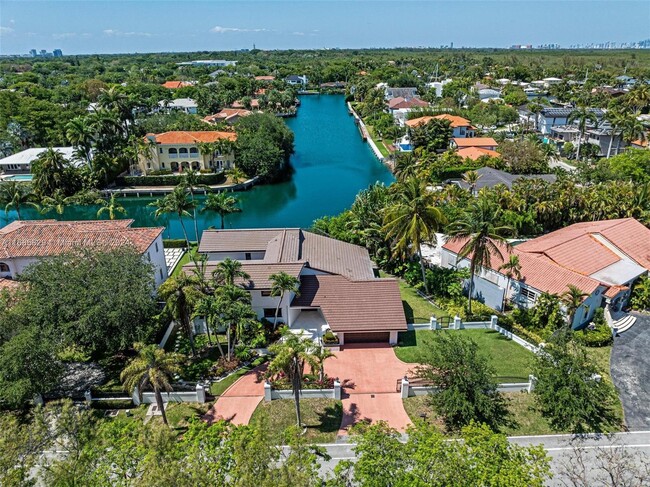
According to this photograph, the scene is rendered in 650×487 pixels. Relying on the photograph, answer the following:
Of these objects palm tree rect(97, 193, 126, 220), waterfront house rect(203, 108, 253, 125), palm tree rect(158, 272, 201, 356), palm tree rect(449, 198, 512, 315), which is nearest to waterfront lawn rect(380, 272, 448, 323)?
palm tree rect(449, 198, 512, 315)

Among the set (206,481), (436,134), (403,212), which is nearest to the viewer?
(206,481)

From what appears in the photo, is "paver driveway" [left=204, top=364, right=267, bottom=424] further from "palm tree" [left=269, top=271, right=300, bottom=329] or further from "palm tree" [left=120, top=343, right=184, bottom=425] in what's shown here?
"palm tree" [left=269, top=271, right=300, bottom=329]

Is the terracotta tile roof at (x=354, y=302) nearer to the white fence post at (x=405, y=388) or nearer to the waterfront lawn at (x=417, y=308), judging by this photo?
the waterfront lawn at (x=417, y=308)

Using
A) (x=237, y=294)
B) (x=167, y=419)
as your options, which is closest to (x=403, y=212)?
(x=237, y=294)

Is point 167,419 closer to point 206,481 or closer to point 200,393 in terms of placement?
point 200,393

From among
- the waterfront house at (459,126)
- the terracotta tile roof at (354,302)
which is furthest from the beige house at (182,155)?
the terracotta tile roof at (354,302)
